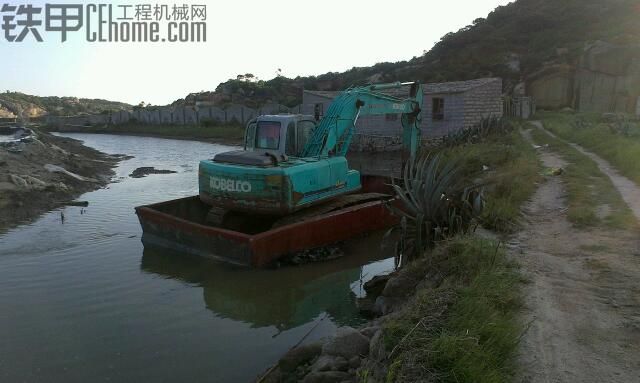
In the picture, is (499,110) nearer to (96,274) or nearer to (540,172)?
(540,172)

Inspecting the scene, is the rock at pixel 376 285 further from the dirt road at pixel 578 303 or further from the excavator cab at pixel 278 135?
the excavator cab at pixel 278 135

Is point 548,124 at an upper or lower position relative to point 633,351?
upper

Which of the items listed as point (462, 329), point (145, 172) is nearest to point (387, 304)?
point (462, 329)

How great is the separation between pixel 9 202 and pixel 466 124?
19.4 m

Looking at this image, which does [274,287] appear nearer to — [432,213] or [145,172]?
[432,213]

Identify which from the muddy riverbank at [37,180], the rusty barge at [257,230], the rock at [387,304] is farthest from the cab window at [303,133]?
the muddy riverbank at [37,180]

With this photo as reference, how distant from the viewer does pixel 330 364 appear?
189 inches

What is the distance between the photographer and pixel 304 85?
216ft

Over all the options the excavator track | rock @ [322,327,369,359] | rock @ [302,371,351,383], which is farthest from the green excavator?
rock @ [302,371,351,383]

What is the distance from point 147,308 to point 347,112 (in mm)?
6825

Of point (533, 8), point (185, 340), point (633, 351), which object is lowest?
point (185, 340)

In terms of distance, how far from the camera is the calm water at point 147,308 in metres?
6.08

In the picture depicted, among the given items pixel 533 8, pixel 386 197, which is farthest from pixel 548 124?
pixel 533 8

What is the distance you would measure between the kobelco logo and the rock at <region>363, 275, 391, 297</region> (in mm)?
3083
